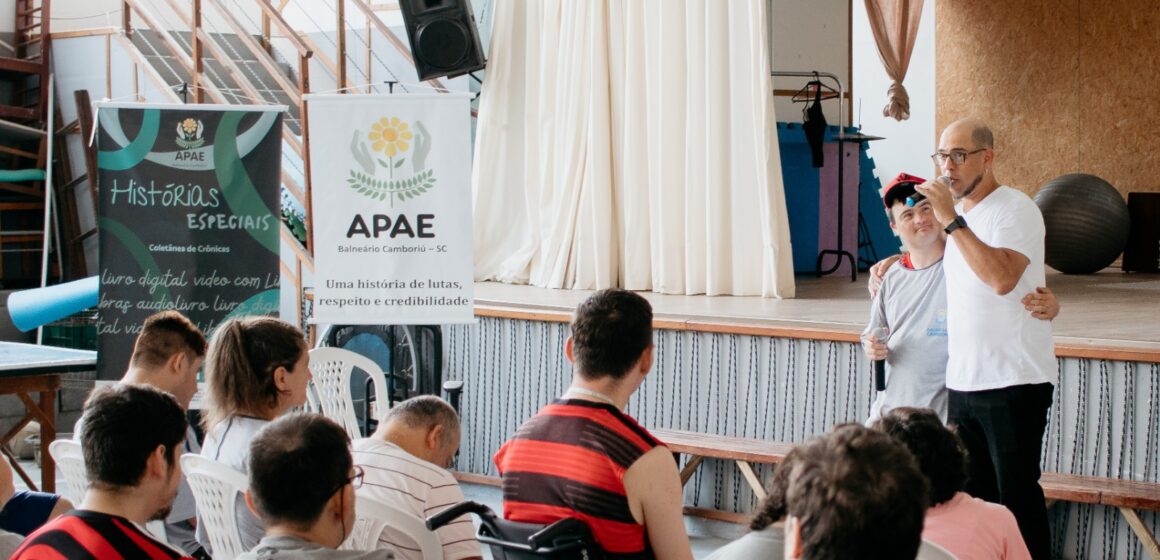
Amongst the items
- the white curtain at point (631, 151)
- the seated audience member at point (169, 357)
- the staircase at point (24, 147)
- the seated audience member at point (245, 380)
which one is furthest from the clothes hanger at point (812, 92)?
the staircase at point (24, 147)

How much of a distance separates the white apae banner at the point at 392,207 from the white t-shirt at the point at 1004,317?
2089mm

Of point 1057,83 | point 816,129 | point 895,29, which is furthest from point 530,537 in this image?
point 1057,83

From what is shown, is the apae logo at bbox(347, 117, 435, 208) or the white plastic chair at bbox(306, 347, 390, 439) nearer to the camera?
the white plastic chair at bbox(306, 347, 390, 439)

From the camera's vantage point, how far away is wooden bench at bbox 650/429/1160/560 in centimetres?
382

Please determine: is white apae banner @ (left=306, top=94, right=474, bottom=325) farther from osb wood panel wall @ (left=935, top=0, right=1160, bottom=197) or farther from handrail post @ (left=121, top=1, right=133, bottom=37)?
osb wood panel wall @ (left=935, top=0, right=1160, bottom=197)

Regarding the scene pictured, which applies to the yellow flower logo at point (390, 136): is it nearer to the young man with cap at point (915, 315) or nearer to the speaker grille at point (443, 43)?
the young man with cap at point (915, 315)

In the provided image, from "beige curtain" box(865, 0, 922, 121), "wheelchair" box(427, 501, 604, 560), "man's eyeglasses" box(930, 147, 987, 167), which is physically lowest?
"wheelchair" box(427, 501, 604, 560)

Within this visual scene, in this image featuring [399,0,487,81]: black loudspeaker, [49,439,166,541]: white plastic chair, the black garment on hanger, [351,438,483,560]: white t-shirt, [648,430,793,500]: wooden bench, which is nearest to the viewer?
[351,438,483,560]: white t-shirt

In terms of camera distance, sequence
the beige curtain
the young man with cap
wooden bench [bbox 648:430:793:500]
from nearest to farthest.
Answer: the young man with cap < wooden bench [bbox 648:430:793:500] < the beige curtain

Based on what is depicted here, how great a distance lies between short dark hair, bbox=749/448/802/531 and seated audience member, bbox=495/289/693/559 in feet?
1.65

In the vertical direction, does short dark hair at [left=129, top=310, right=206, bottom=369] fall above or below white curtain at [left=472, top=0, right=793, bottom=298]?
below

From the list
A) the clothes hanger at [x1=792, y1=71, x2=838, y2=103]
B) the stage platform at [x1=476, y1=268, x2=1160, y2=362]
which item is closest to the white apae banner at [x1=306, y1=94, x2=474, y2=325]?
the stage platform at [x1=476, y1=268, x2=1160, y2=362]

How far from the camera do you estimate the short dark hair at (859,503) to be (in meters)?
1.28

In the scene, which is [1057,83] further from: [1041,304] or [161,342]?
[161,342]
